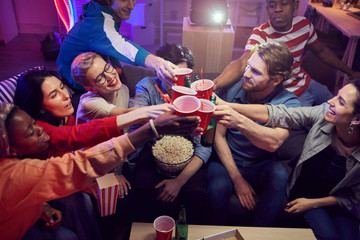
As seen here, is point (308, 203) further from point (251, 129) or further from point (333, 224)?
point (251, 129)

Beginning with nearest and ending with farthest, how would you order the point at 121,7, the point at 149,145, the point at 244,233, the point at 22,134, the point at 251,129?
1. the point at 22,134
2. the point at 244,233
3. the point at 251,129
4. the point at 121,7
5. the point at 149,145

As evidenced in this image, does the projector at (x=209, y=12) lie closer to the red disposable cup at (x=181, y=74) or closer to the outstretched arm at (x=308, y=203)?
the red disposable cup at (x=181, y=74)

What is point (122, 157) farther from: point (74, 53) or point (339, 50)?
point (339, 50)

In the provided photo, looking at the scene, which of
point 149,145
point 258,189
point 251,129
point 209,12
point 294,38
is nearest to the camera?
point 251,129

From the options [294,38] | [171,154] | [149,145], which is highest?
[294,38]

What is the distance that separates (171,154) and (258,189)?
0.69m

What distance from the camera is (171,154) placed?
6.22ft

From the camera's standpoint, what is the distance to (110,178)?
5.50 ft

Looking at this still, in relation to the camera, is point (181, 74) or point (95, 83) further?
point (95, 83)

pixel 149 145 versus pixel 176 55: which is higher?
pixel 176 55

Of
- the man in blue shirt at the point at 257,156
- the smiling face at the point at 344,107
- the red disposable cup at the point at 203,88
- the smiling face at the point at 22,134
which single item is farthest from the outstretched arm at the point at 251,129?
the smiling face at the point at 22,134

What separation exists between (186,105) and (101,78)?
0.69m

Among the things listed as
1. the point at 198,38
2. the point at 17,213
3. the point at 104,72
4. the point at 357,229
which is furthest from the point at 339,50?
the point at 17,213

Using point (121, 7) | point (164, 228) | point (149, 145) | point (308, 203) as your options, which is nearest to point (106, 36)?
point (121, 7)
